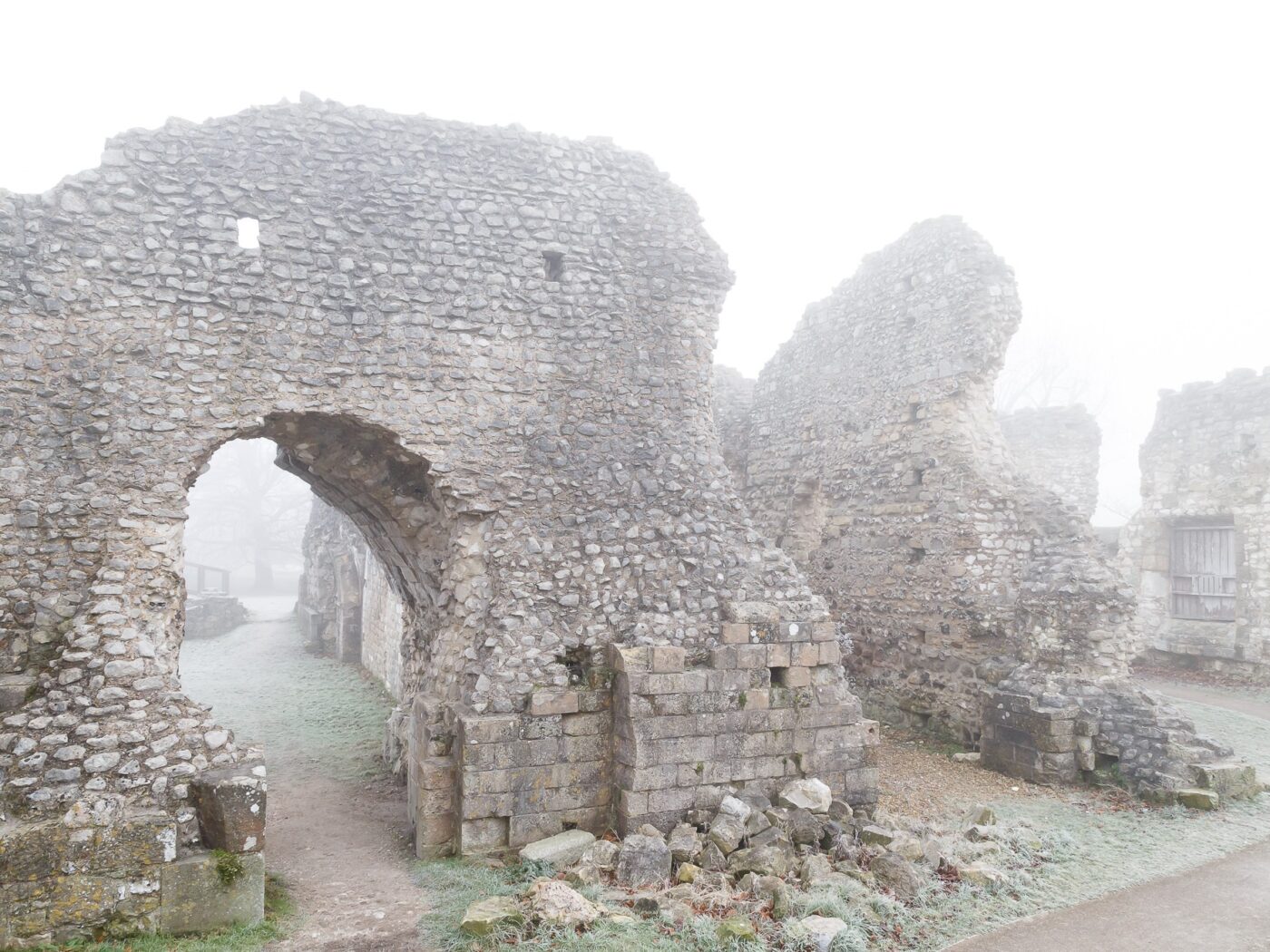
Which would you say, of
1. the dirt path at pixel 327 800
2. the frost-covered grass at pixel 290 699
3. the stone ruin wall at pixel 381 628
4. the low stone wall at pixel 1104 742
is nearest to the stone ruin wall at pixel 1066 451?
the low stone wall at pixel 1104 742

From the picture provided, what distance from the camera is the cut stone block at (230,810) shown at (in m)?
5.46

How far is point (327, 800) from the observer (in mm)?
8336

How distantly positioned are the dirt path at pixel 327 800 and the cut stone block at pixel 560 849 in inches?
33.3

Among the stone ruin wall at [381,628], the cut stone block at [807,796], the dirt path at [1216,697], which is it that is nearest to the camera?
the cut stone block at [807,796]

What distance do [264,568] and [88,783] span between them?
3522 centimetres

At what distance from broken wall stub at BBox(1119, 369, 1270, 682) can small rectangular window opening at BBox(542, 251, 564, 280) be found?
1305 centimetres

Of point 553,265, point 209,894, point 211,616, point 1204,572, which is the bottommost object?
point 211,616

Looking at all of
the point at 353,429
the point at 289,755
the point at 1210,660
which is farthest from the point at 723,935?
the point at 1210,660

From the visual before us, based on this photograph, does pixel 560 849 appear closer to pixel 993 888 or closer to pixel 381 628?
pixel 993 888

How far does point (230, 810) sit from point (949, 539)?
8.32 meters

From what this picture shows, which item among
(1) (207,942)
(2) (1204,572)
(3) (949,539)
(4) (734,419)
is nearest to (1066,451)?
(2) (1204,572)

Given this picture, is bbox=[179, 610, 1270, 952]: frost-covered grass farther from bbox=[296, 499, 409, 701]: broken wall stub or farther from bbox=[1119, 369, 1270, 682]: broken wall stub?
bbox=[1119, 369, 1270, 682]: broken wall stub

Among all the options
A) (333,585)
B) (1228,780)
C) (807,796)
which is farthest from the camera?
(333,585)

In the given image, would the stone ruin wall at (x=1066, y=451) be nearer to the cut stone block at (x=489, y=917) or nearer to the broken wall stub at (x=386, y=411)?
the broken wall stub at (x=386, y=411)
